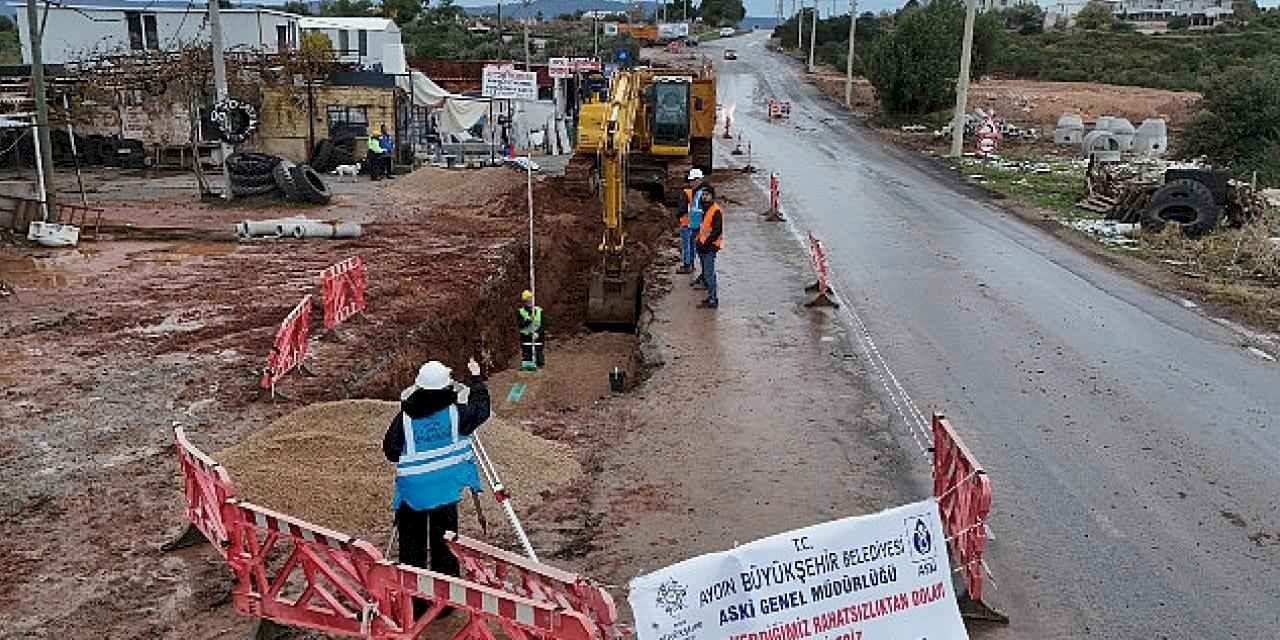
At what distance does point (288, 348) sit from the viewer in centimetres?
1230

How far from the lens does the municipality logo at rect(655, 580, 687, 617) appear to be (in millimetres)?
5055

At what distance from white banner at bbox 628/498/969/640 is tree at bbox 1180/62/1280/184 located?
98.1 feet

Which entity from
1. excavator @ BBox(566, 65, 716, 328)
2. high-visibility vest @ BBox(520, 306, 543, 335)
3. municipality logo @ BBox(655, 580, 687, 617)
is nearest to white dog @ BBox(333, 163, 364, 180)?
excavator @ BBox(566, 65, 716, 328)

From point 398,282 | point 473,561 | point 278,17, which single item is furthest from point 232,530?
point 278,17

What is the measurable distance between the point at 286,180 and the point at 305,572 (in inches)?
817

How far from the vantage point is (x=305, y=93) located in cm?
3312

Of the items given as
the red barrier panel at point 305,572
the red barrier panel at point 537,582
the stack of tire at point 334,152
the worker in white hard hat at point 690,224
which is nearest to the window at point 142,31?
the stack of tire at point 334,152

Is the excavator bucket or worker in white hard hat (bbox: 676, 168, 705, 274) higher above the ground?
worker in white hard hat (bbox: 676, 168, 705, 274)

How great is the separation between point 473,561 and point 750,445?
14.8ft

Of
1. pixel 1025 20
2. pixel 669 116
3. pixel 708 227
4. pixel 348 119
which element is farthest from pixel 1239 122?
pixel 1025 20

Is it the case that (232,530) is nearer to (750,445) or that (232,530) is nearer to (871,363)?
(750,445)

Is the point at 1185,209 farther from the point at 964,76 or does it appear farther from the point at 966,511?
the point at 966,511

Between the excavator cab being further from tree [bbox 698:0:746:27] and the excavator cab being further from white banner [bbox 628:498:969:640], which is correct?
tree [bbox 698:0:746:27]

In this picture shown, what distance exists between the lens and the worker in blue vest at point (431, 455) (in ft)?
22.4
